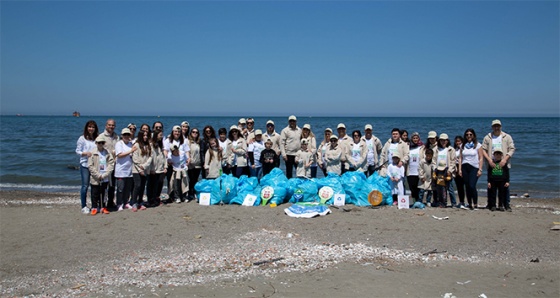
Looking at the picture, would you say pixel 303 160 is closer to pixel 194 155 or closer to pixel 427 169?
pixel 194 155

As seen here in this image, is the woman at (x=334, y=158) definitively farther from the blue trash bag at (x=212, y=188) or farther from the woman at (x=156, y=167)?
the woman at (x=156, y=167)

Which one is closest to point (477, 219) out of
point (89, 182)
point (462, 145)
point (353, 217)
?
point (462, 145)

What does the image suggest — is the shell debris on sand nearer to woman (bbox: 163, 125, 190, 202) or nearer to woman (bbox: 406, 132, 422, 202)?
woman (bbox: 406, 132, 422, 202)

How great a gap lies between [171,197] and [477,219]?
20.6 ft

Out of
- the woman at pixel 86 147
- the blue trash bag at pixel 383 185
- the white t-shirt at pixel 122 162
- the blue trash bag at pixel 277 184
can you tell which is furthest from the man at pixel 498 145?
the woman at pixel 86 147

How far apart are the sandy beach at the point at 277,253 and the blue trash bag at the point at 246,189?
0.39 meters

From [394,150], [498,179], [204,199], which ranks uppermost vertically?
[394,150]

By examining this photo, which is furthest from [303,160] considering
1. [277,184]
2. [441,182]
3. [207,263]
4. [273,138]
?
[207,263]

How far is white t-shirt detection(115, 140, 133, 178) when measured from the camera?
315 inches

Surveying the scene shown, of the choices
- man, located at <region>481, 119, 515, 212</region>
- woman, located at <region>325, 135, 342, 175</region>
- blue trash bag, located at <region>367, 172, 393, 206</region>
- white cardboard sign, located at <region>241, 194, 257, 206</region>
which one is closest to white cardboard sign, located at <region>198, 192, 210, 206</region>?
white cardboard sign, located at <region>241, 194, 257, 206</region>

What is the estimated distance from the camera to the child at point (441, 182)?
8.19 meters

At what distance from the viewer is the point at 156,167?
8.44m

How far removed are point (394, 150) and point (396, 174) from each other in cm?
52

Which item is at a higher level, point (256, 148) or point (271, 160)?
point (256, 148)
